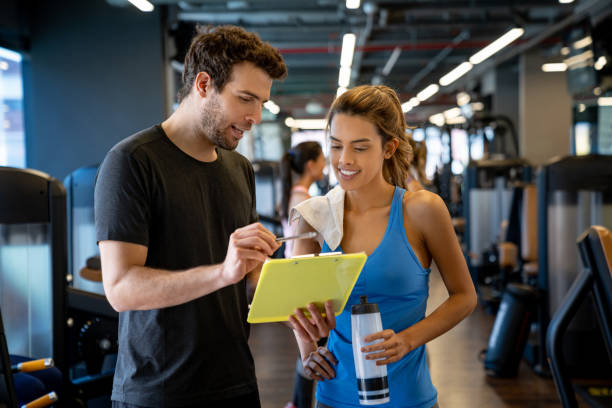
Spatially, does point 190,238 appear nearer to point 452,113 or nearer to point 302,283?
point 302,283

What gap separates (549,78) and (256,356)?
29.5 feet

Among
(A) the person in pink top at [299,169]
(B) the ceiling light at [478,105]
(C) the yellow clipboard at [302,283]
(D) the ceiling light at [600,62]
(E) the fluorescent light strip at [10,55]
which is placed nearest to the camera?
(C) the yellow clipboard at [302,283]

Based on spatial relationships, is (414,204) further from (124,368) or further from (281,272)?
(124,368)

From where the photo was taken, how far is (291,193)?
4.02 meters

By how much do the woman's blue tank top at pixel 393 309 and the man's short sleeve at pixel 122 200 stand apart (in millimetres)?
554

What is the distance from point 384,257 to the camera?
4.94 ft

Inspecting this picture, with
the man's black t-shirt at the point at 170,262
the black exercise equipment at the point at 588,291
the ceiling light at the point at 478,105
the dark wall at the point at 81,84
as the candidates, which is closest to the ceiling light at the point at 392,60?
the ceiling light at the point at 478,105

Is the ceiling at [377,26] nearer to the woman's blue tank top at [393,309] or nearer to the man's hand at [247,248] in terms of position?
the woman's blue tank top at [393,309]

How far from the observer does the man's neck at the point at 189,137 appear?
164 centimetres

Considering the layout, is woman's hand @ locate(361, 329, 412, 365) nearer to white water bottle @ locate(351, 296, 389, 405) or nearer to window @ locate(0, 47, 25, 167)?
white water bottle @ locate(351, 296, 389, 405)

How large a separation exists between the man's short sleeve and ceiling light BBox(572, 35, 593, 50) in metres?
7.74

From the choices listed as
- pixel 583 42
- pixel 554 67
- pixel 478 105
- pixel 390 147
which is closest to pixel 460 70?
pixel 583 42

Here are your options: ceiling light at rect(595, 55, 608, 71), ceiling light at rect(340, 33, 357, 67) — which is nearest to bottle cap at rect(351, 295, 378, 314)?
ceiling light at rect(340, 33, 357, 67)

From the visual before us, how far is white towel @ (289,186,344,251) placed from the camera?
160cm
